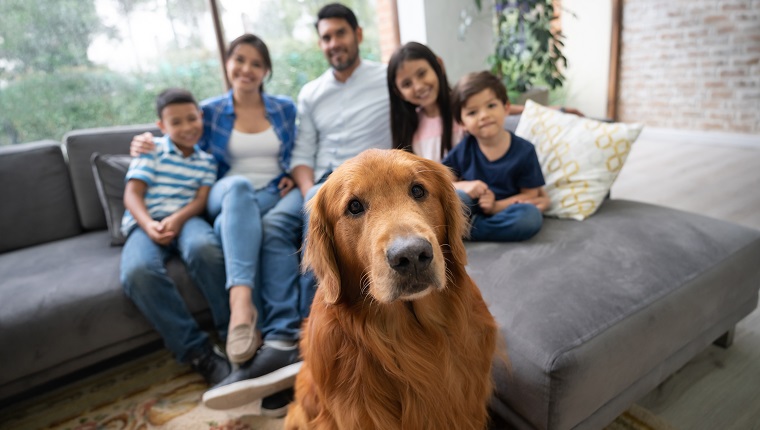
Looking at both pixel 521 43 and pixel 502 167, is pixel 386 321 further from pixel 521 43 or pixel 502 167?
pixel 521 43

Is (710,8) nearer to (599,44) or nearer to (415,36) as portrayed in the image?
(599,44)

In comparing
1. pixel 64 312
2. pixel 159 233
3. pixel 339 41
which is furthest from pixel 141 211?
pixel 339 41

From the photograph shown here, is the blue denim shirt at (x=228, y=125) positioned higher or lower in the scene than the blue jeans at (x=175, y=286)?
higher

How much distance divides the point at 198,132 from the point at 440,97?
3.74 feet

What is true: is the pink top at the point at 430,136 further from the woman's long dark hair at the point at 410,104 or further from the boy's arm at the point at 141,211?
the boy's arm at the point at 141,211

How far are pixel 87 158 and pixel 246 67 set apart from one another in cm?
100

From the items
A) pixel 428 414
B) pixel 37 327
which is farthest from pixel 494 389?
pixel 37 327

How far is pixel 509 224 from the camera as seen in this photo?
1.65 m

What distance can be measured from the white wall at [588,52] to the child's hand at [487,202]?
4502 millimetres

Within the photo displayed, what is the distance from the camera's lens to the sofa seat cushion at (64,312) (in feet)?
5.29

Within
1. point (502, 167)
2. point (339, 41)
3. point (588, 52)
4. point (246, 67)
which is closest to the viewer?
point (502, 167)

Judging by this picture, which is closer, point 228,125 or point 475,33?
point 228,125

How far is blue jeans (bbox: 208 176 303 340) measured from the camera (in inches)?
69.1

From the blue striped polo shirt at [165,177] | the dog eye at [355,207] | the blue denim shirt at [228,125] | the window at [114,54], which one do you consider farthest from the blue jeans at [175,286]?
the window at [114,54]
